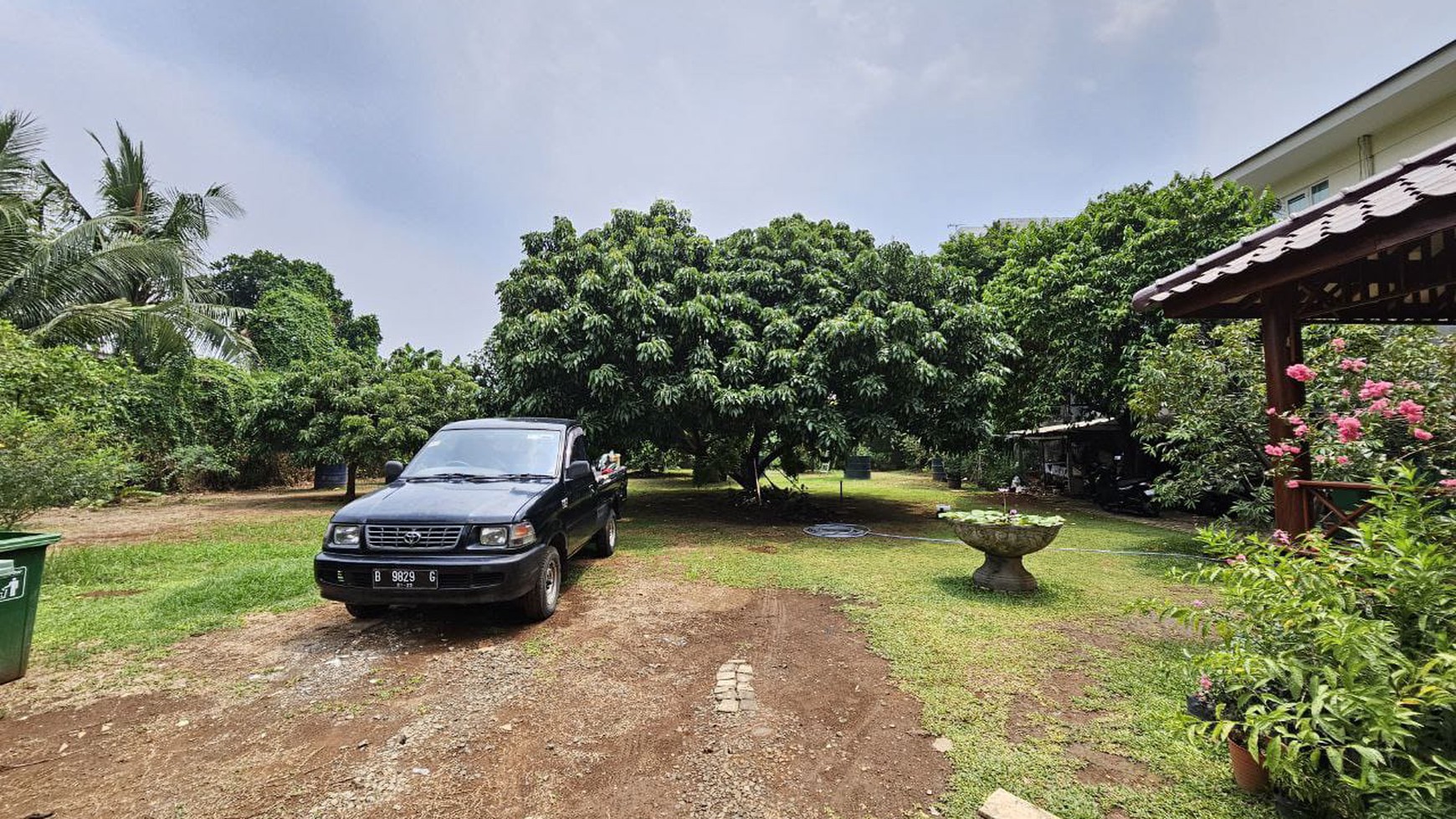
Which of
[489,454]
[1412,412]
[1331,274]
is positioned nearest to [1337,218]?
[1331,274]

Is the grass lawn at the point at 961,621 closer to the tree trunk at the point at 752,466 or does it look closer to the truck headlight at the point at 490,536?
the truck headlight at the point at 490,536

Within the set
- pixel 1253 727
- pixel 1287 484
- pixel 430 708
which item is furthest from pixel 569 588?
pixel 1287 484

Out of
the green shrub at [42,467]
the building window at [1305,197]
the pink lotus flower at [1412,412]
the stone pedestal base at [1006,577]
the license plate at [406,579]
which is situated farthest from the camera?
the building window at [1305,197]

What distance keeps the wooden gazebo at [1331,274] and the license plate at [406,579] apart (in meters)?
5.48

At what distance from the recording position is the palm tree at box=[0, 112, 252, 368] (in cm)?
983

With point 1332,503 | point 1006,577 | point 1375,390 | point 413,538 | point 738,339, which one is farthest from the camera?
point 738,339

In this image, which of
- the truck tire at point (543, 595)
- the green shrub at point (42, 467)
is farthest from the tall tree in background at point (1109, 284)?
the green shrub at point (42, 467)

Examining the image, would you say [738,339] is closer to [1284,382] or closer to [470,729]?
[1284,382]

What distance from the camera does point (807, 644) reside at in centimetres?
453

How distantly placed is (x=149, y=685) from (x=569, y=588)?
3.18m

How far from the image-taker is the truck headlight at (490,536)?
14.7 ft

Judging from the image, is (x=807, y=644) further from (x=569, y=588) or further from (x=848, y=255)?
(x=848, y=255)

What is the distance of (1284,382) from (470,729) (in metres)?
5.28

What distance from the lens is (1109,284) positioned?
12281mm
